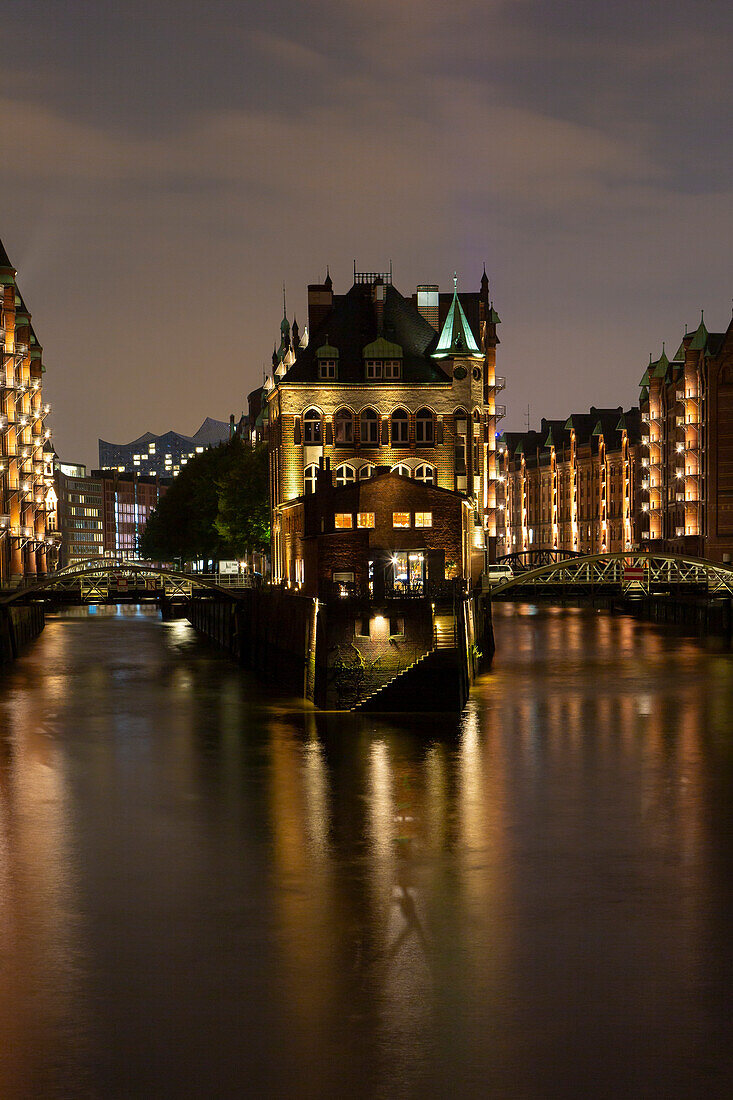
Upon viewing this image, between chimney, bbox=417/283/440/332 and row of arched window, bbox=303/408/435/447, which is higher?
chimney, bbox=417/283/440/332

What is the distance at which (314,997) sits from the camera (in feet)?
75.9

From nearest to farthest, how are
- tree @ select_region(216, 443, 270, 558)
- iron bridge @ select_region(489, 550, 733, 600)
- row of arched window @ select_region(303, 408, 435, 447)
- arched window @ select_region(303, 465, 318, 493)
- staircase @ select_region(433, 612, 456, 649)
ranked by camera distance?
staircase @ select_region(433, 612, 456, 649)
arched window @ select_region(303, 465, 318, 493)
row of arched window @ select_region(303, 408, 435, 447)
iron bridge @ select_region(489, 550, 733, 600)
tree @ select_region(216, 443, 270, 558)

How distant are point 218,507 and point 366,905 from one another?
70630mm

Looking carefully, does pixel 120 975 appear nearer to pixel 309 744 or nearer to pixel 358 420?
pixel 309 744

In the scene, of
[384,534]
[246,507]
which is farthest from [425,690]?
[246,507]

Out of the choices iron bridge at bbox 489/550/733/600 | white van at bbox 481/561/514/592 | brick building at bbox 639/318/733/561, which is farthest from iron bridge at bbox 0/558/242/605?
brick building at bbox 639/318/733/561

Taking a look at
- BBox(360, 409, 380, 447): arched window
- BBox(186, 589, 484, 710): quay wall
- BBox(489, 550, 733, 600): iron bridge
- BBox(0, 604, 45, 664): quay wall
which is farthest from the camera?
BBox(489, 550, 733, 600): iron bridge

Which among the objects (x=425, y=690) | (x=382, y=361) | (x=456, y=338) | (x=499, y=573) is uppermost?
(x=456, y=338)

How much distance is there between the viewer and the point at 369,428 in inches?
3027

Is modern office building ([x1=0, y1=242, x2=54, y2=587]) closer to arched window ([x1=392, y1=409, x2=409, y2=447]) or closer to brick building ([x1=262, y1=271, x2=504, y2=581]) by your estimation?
brick building ([x1=262, y1=271, x2=504, y2=581])

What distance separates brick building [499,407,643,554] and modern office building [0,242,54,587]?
61532mm

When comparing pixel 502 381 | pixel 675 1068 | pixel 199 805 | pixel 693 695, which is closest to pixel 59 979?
pixel 675 1068

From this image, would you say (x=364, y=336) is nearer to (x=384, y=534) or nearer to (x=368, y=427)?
(x=368, y=427)

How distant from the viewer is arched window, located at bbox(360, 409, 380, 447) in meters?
76.8
